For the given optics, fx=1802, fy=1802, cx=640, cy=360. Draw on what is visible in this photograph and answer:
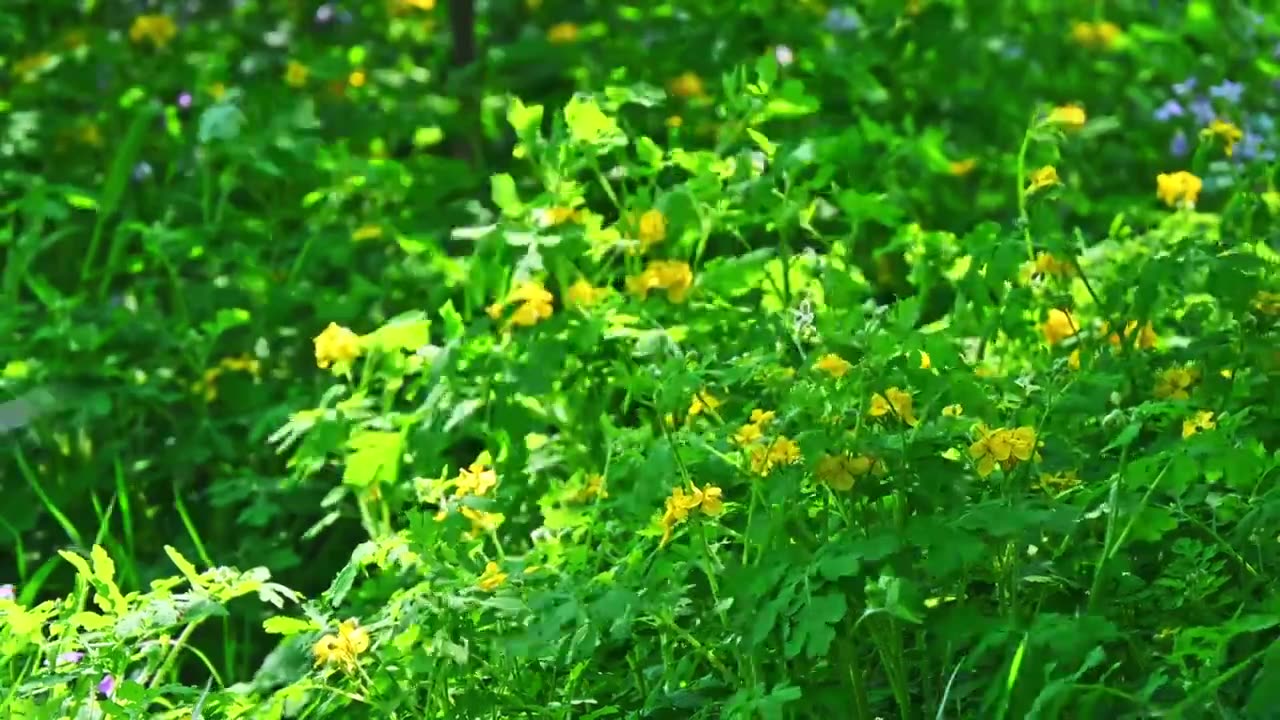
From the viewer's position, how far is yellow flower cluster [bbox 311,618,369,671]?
79.3 inches

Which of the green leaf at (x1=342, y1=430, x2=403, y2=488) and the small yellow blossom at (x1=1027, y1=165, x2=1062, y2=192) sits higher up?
the small yellow blossom at (x1=1027, y1=165, x2=1062, y2=192)

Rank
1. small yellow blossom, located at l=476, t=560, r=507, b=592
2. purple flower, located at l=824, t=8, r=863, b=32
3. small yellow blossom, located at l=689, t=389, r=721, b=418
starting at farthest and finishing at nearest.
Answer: purple flower, located at l=824, t=8, r=863, b=32, small yellow blossom, located at l=689, t=389, r=721, b=418, small yellow blossom, located at l=476, t=560, r=507, b=592

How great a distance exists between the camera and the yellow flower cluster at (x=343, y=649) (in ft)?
6.61

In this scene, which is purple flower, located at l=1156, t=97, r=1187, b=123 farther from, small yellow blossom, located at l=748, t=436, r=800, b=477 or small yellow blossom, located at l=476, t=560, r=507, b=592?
small yellow blossom, located at l=476, t=560, r=507, b=592

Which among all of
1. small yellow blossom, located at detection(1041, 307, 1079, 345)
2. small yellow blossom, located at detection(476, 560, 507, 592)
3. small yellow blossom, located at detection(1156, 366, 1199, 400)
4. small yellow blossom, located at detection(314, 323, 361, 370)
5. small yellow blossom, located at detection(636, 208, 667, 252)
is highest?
small yellow blossom, located at detection(636, 208, 667, 252)

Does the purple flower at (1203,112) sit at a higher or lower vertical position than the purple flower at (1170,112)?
lower

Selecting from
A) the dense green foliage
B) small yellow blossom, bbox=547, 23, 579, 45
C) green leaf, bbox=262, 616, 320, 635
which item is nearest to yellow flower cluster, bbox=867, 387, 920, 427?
the dense green foliage

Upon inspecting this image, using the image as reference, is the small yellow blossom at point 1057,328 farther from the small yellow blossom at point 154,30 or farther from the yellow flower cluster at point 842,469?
the small yellow blossom at point 154,30

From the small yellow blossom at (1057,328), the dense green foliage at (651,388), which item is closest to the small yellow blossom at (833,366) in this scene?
the dense green foliage at (651,388)

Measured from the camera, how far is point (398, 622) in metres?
2.03

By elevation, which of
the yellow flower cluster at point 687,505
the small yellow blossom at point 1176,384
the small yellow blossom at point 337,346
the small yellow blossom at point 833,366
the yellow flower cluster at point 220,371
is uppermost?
the small yellow blossom at point 833,366

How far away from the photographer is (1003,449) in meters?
1.97

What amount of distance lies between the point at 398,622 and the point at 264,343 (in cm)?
122

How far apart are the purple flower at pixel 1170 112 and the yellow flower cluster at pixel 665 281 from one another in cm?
160
